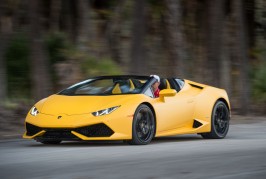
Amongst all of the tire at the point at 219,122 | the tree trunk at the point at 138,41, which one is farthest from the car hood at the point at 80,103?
the tree trunk at the point at 138,41

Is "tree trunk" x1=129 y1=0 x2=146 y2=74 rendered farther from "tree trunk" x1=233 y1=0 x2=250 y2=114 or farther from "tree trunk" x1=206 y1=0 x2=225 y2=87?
"tree trunk" x1=233 y1=0 x2=250 y2=114

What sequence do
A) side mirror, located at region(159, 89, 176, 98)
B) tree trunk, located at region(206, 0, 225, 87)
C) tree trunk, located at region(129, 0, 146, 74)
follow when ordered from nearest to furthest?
side mirror, located at region(159, 89, 176, 98) < tree trunk, located at region(129, 0, 146, 74) < tree trunk, located at region(206, 0, 225, 87)

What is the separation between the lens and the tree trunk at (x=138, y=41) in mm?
17669

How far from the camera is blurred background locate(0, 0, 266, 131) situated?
53.0ft

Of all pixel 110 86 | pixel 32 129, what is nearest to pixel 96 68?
pixel 110 86

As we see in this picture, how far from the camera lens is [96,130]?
10.4 m

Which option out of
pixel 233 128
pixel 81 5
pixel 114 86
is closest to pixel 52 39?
pixel 81 5

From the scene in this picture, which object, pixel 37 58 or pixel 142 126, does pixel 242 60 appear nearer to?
pixel 37 58

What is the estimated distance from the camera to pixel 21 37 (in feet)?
62.2

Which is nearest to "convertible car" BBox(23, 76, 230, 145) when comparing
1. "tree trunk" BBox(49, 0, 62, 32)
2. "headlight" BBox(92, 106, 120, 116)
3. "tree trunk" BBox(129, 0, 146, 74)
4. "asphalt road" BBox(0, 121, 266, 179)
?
"headlight" BBox(92, 106, 120, 116)

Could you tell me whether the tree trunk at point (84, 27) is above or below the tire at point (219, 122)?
above

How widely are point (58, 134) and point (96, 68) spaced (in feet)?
27.7

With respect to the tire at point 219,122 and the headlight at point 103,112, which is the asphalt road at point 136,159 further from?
the tire at point 219,122

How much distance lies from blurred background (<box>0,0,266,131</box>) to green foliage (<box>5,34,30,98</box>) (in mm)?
25
